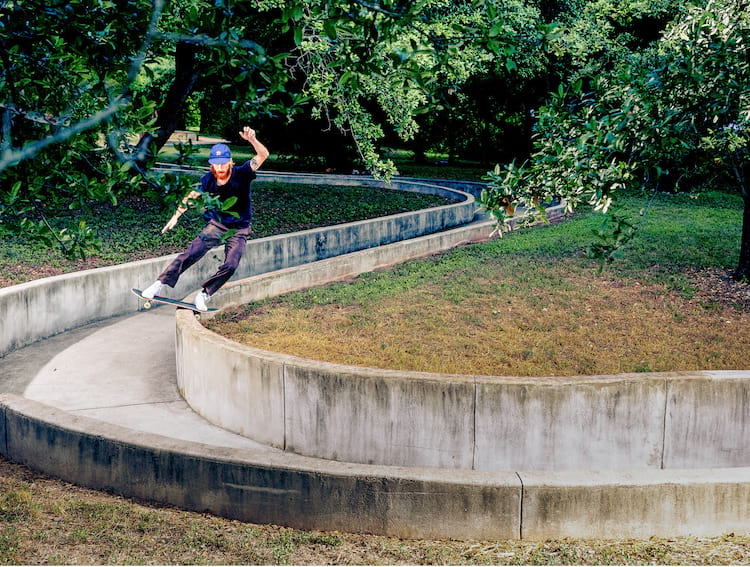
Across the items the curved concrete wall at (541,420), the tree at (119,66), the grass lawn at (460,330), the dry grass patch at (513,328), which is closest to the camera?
the tree at (119,66)

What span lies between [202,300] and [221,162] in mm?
1569

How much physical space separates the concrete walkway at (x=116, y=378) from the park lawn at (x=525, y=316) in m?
0.97

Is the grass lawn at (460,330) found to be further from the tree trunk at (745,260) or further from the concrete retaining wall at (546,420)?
the concrete retaining wall at (546,420)

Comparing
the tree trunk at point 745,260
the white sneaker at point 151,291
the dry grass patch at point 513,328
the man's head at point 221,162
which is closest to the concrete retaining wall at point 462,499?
the dry grass patch at point 513,328

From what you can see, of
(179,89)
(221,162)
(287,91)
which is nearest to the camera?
(287,91)

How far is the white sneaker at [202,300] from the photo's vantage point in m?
9.41

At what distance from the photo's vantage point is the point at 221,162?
904cm

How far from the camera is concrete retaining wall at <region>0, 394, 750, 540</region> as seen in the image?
4949mm

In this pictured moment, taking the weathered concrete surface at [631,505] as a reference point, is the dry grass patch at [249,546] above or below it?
below

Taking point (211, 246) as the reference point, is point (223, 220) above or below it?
above

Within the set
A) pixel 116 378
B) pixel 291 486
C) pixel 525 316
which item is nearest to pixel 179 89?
pixel 116 378

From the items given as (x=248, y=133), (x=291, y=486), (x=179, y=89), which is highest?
(x=179, y=89)

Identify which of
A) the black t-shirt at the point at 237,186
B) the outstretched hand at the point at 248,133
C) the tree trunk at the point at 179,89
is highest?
the tree trunk at the point at 179,89

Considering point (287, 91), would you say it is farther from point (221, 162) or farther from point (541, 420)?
point (541, 420)
